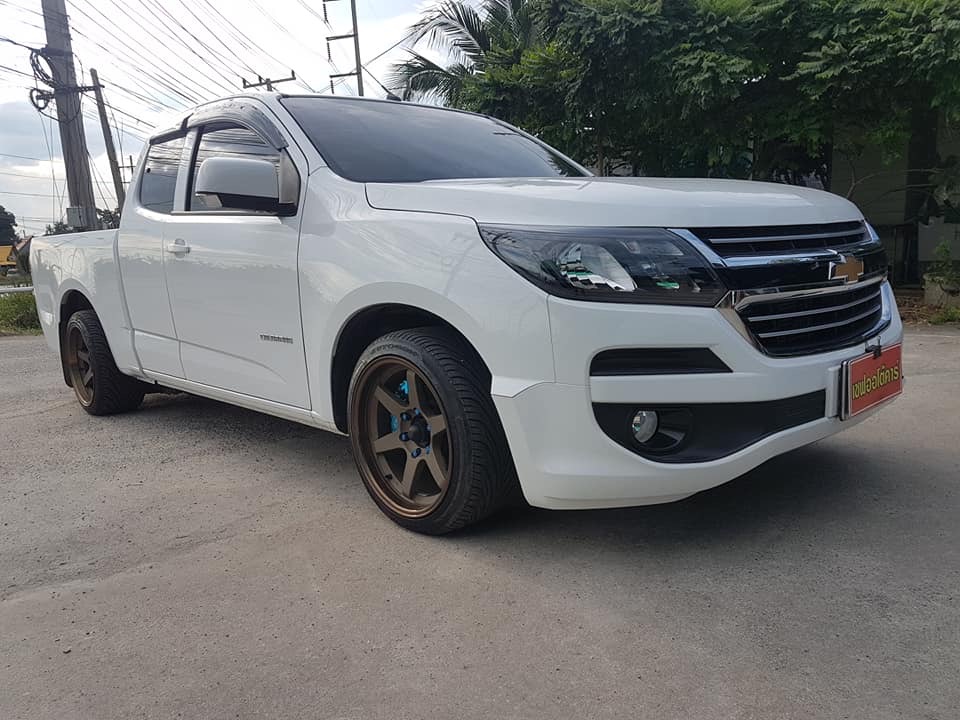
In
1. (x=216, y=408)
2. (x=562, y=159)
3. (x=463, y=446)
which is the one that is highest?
(x=562, y=159)

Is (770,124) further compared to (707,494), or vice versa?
(770,124)

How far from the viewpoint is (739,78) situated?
9.55 m

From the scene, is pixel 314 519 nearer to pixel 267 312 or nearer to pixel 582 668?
pixel 267 312

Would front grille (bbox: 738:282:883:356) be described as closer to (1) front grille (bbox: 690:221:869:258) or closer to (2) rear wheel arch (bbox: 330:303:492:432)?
(1) front grille (bbox: 690:221:869:258)

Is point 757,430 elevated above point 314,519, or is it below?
above

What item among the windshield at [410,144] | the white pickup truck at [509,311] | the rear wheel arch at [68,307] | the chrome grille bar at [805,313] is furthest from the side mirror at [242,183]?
the rear wheel arch at [68,307]

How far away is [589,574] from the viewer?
2656mm

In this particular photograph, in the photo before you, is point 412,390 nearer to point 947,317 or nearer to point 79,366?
point 79,366

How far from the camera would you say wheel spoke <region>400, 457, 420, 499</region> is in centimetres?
301

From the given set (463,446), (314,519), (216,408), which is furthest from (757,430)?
(216,408)

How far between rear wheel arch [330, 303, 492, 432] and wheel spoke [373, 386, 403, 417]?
8.0 inches

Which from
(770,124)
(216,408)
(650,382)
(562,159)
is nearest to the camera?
(650,382)

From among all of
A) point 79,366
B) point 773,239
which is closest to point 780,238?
point 773,239

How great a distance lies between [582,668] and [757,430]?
3.12 ft
